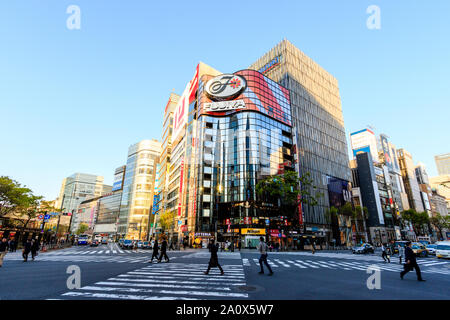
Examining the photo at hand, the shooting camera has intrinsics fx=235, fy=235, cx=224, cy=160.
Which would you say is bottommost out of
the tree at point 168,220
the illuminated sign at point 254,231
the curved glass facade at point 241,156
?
the illuminated sign at point 254,231

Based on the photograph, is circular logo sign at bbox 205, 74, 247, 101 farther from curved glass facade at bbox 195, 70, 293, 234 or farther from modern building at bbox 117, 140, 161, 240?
modern building at bbox 117, 140, 161, 240

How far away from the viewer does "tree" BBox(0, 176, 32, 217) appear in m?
36.9

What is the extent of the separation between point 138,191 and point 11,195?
70.9 meters

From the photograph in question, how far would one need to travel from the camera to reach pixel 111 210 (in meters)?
121

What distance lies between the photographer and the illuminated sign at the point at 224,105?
5847cm

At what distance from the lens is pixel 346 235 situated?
221ft

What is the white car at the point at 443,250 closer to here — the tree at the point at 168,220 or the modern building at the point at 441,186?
the tree at the point at 168,220

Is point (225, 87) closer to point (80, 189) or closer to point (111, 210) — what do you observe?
point (111, 210)

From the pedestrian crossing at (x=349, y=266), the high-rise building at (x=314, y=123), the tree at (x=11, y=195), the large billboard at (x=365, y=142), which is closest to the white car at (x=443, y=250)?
the pedestrian crossing at (x=349, y=266)

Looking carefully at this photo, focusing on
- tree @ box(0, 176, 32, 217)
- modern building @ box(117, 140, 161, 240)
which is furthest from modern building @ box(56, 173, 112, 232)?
tree @ box(0, 176, 32, 217)

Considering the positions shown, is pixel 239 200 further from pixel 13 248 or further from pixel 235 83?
pixel 13 248

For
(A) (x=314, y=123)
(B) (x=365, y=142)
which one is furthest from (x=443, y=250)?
(B) (x=365, y=142)

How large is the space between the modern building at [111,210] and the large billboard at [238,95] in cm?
8134
